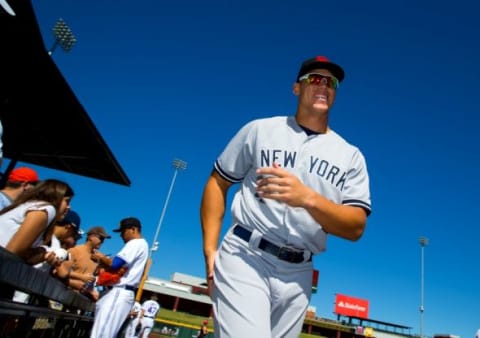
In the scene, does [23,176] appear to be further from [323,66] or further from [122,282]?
[323,66]

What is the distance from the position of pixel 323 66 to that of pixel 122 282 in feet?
15.5

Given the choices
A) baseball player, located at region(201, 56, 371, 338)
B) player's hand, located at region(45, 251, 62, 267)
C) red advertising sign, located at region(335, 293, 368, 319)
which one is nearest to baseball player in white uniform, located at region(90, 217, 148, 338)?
player's hand, located at region(45, 251, 62, 267)

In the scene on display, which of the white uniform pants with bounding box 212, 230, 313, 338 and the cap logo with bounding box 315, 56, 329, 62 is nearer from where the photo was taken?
the white uniform pants with bounding box 212, 230, 313, 338

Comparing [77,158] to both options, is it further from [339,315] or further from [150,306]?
[339,315]

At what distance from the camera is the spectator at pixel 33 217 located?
9.55 ft

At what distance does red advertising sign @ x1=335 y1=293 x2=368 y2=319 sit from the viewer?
7469cm

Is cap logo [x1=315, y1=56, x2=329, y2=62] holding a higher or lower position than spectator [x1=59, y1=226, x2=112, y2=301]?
higher

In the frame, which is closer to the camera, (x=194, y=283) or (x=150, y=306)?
(x=150, y=306)

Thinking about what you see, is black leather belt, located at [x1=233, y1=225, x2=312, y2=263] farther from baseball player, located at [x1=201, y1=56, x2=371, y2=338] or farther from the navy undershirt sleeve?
the navy undershirt sleeve

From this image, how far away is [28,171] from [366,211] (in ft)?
14.9

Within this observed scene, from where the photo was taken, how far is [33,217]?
2975mm

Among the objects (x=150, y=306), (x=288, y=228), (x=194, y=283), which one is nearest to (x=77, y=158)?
(x=288, y=228)

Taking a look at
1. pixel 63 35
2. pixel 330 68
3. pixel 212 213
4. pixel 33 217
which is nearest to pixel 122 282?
pixel 33 217

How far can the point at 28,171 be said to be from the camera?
4.88 m
